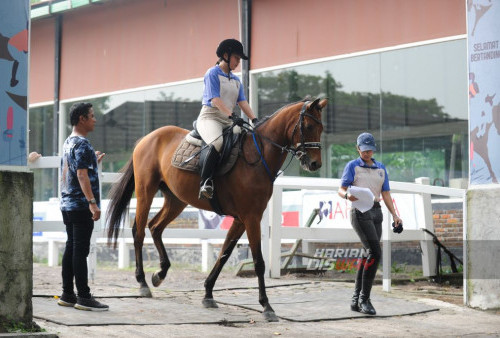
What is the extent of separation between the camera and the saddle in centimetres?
941

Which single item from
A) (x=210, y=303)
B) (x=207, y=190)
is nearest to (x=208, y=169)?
(x=207, y=190)

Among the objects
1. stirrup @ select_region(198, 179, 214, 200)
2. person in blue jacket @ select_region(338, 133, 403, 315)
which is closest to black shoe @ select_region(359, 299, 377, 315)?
person in blue jacket @ select_region(338, 133, 403, 315)

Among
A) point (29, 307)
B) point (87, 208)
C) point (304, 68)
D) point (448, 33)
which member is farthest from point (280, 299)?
point (304, 68)

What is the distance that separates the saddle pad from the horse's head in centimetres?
67

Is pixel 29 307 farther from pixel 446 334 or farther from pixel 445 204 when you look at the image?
pixel 445 204

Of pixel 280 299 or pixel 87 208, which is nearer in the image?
pixel 87 208

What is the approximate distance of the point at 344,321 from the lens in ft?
29.9

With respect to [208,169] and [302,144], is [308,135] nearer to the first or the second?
[302,144]

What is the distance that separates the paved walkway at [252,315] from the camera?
7844mm

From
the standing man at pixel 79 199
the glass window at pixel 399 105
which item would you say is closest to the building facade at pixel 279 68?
the glass window at pixel 399 105

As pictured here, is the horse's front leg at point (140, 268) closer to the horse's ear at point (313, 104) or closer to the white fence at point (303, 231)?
the white fence at point (303, 231)

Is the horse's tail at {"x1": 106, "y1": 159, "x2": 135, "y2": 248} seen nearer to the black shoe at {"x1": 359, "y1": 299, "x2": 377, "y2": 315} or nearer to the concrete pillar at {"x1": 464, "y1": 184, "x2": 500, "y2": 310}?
the black shoe at {"x1": 359, "y1": 299, "x2": 377, "y2": 315}

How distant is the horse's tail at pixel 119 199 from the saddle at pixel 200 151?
1021 millimetres

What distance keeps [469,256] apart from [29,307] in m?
5.64
